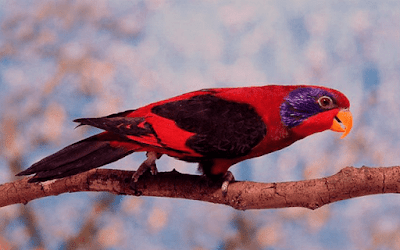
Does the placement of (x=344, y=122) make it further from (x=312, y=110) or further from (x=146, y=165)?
(x=146, y=165)

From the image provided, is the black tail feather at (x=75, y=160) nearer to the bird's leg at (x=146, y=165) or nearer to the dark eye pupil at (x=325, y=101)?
the bird's leg at (x=146, y=165)

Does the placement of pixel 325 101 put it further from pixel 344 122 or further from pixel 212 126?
pixel 212 126

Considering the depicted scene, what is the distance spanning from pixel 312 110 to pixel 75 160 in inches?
27.4

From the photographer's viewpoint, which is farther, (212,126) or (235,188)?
(235,188)

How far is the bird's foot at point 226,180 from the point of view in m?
1.61

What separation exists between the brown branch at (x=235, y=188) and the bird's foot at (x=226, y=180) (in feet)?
0.04

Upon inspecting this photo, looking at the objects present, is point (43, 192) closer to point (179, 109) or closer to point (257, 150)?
point (179, 109)

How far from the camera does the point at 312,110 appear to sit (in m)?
1.55

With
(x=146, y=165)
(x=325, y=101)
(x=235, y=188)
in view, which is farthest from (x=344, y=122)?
(x=146, y=165)

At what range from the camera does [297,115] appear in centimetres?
155

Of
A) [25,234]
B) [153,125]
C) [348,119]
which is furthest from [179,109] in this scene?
[25,234]

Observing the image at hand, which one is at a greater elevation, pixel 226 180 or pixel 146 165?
pixel 146 165

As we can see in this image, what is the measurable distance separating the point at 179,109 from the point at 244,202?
13.4 inches

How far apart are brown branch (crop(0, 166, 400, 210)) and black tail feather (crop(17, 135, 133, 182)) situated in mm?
184
